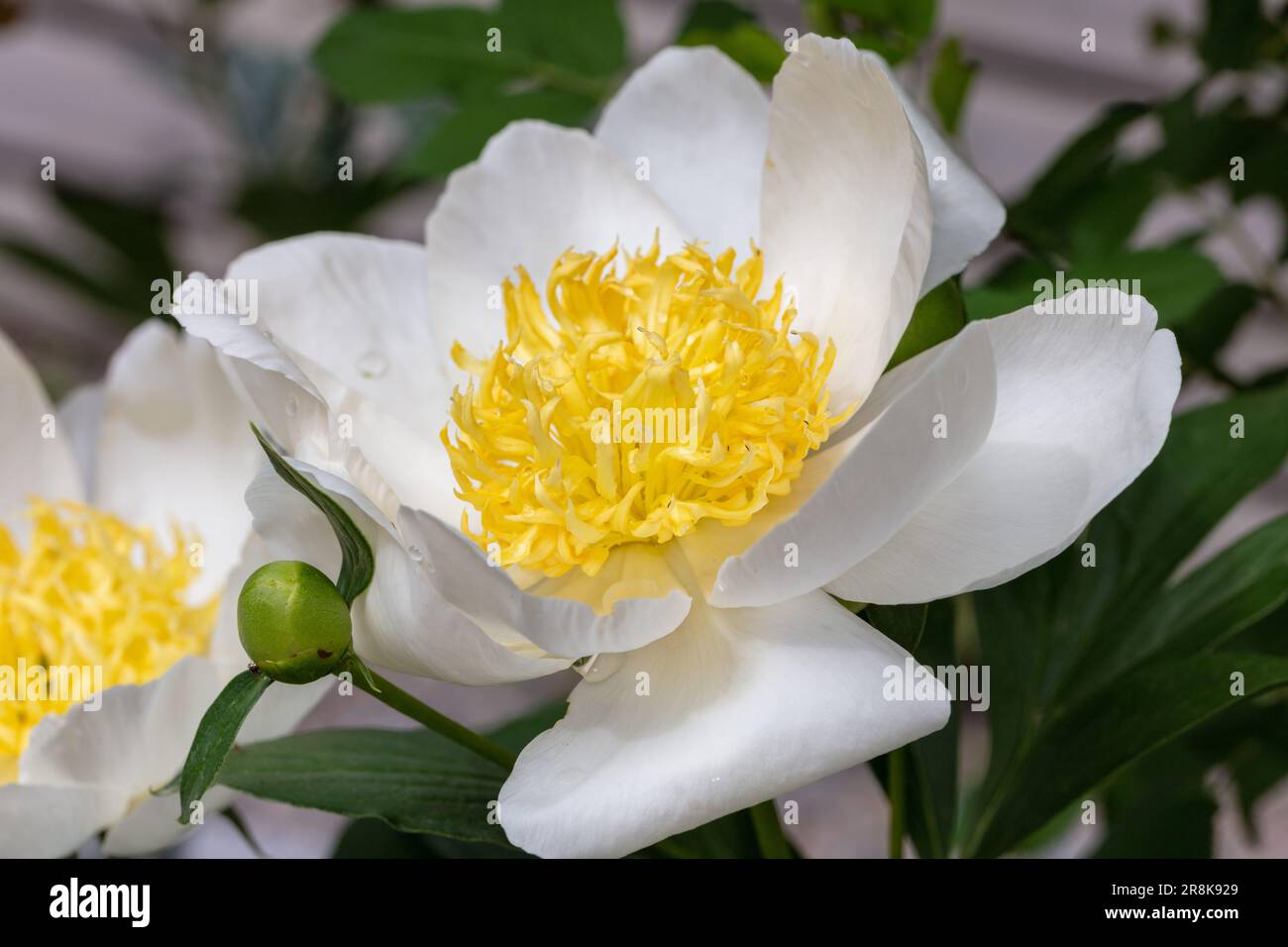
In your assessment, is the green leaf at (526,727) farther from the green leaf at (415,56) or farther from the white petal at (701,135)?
the green leaf at (415,56)

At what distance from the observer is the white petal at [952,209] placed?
1.23ft

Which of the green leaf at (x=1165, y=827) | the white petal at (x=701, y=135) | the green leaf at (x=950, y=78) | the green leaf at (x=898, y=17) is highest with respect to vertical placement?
the green leaf at (x=898, y=17)

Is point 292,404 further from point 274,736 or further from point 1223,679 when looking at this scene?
point 1223,679

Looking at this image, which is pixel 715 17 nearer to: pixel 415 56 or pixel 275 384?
pixel 415 56

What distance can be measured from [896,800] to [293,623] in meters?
0.20

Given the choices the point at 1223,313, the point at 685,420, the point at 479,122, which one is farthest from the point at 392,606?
the point at 1223,313

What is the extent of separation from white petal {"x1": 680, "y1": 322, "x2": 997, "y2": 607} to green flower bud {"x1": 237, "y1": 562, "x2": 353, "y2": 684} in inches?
4.1

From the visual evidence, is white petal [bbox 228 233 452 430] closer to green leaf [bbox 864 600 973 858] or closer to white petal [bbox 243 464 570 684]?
white petal [bbox 243 464 570 684]

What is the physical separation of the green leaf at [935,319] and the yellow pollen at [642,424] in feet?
0.10

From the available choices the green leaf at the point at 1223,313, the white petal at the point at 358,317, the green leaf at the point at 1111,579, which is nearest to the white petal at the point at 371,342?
the white petal at the point at 358,317

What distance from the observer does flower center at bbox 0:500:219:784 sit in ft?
1.60
